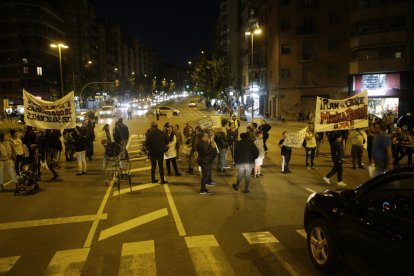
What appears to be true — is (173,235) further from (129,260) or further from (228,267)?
(228,267)

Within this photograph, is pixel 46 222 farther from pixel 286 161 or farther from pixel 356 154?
pixel 356 154

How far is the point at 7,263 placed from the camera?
21.7ft

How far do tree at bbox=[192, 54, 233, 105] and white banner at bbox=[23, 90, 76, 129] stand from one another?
47728 millimetres

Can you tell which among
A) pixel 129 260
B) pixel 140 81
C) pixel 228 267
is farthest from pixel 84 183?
pixel 140 81

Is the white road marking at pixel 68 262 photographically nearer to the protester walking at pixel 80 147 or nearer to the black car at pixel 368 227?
the black car at pixel 368 227

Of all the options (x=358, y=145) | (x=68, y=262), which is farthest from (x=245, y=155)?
(x=358, y=145)

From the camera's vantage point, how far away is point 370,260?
486 cm

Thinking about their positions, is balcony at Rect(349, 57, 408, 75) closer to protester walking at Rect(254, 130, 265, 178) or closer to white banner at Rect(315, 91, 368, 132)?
white banner at Rect(315, 91, 368, 132)

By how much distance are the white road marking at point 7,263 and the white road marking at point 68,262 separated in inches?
23.5

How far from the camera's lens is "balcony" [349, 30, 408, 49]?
1592 inches

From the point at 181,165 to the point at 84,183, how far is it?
431 cm

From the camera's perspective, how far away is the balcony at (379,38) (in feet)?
133

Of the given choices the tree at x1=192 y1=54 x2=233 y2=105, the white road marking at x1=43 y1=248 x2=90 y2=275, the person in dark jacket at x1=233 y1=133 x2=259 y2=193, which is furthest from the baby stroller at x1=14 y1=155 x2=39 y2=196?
the tree at x1=192 y1=54 x2=233 y2=105

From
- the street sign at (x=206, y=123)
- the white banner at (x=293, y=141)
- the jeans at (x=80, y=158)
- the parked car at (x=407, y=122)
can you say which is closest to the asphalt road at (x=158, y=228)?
the jeans at (x=80, y=158)
